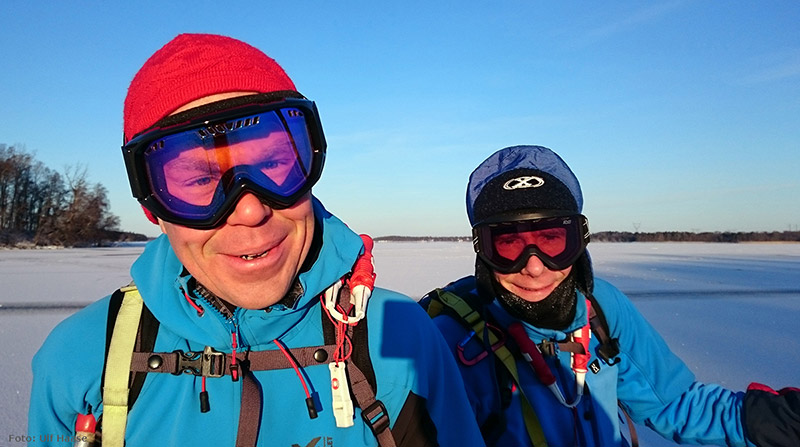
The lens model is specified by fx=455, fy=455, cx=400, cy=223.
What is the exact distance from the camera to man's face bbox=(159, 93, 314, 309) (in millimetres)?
1161

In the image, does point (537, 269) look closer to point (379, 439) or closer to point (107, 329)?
point (379, 439)

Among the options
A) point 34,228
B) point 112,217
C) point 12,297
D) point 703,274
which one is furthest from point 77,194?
point 703,274

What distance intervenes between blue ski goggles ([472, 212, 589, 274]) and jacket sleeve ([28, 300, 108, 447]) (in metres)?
1.49

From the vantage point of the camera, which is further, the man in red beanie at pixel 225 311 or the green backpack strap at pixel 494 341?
the green backpack strap at pixel 494 341

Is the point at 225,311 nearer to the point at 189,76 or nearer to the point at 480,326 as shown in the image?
the point at 189,76

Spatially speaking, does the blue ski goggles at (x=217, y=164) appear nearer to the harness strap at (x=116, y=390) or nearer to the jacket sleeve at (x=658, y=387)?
the harness strap at (x=116, y=390)

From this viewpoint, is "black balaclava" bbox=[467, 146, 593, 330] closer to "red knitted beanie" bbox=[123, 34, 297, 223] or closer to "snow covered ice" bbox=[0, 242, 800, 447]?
"red knitted beanie" bbox=[123, 34, 297, 223]

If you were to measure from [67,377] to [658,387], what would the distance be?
2.26 m

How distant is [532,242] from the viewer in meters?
2.06

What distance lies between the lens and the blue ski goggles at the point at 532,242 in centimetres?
206

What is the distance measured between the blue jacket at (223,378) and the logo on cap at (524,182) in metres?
0.91

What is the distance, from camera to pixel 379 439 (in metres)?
1.21

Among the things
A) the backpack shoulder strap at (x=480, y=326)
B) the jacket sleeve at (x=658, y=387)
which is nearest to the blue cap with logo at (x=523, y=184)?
the backpack shoulder strap at (x=480, y=326)

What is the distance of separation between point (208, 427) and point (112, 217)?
38.2 meters
